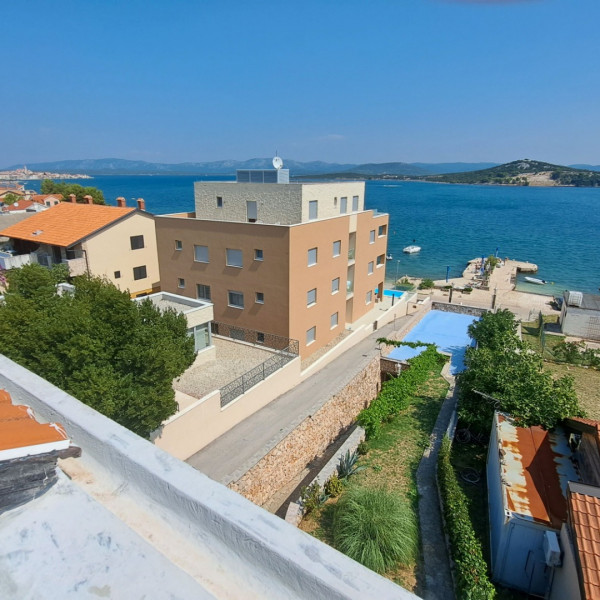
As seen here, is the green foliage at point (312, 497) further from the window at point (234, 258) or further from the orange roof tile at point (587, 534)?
the window at point (234, 258)

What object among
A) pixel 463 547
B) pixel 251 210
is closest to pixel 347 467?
pixel 463 547

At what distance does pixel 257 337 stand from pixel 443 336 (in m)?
14.7

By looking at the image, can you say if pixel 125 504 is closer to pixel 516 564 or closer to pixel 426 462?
pixel 516 564

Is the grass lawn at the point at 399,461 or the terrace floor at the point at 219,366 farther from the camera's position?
the terrace floor at the point at 219,366

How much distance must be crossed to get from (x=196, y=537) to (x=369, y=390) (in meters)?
22.9

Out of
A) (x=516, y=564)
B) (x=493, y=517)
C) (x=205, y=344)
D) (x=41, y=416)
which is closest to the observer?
(x=41, y=416)

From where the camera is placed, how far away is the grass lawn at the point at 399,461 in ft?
41.3

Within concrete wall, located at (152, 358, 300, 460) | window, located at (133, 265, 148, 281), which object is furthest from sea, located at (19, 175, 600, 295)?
concrete wall, located at (152, 358, 300, 460)

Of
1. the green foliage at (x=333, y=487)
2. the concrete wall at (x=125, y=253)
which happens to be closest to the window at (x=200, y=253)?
the concrete wall at (x=125, y=253)

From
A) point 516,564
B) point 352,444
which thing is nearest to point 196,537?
point 516,564

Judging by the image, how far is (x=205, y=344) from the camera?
22.5m

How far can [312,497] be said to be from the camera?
13.7m

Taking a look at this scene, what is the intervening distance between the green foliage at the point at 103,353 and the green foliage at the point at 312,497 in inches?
212

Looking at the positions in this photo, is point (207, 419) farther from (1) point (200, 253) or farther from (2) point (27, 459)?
(2) point (27, 459)
